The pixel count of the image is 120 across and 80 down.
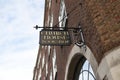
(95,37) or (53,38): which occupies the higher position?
(53,38)

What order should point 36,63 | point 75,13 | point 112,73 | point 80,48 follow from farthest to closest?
point 36,63 < point 75,13 < point 80,48 < point 112,73

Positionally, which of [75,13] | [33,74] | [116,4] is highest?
[33,74]

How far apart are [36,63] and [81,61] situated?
16795 mm

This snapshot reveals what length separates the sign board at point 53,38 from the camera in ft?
35.0

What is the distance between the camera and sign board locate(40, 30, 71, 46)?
10.7 m

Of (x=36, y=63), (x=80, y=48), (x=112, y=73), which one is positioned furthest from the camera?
(x=36, y=63)

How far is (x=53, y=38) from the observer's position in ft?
35.2

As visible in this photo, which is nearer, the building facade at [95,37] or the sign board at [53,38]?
the building facade at [95,37]

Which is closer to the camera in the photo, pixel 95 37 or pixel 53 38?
pixel 95 37

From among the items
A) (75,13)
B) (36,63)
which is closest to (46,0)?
(36,63)

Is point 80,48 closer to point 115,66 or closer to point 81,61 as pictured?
point 81,61

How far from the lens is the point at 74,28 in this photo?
11.0 m

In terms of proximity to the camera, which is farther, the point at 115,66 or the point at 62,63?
the point at 62,63

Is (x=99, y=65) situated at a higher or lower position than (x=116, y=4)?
lower
